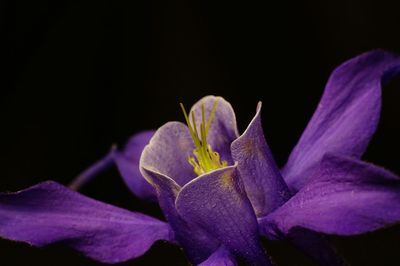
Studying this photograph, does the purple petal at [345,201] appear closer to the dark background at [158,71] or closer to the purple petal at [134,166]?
the purple petal at [134,166]

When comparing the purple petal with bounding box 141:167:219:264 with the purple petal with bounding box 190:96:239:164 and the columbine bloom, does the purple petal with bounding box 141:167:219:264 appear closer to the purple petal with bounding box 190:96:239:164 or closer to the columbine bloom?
the columbine bloom

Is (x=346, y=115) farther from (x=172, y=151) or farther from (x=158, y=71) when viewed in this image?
(x=158, y=71)

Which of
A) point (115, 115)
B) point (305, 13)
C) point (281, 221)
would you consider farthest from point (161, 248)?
point (281, 221)

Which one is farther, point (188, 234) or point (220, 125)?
point (220, 125)

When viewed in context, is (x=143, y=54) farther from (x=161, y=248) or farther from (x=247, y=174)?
(x=247, y=174)

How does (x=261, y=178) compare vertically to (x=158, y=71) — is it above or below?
below

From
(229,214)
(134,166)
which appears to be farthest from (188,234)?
(134,166)
